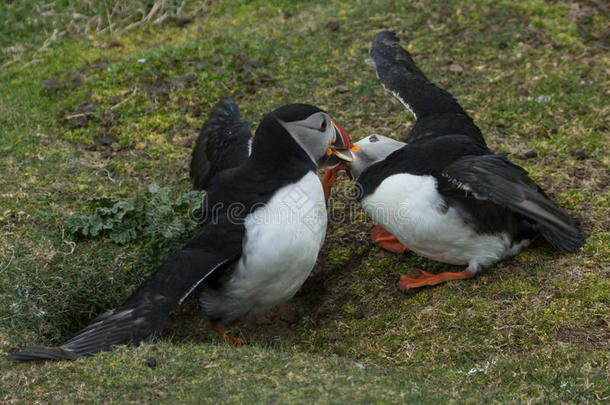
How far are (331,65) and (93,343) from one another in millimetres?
4578

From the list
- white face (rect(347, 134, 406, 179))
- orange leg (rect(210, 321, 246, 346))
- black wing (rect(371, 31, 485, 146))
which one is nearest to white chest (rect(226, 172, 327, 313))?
orange leg (rect(210, 321, 246, 346))

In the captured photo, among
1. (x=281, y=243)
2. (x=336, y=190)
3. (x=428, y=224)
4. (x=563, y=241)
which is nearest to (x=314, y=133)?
(x=281, y=243)

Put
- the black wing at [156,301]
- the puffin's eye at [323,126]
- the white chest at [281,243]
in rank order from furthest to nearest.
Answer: the puffin's eye at [323,126], the white chest at [281,243], the black wing at [156,301]

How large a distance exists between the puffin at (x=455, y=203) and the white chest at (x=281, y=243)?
0.56 meters

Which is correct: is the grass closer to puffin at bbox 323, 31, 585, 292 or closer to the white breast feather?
puffin at bbox 323, 31, 585, 292

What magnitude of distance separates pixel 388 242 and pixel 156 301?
2.04m

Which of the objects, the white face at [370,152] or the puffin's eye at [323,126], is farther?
the white face at [370,152]

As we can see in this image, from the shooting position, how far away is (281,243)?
14.0 feet

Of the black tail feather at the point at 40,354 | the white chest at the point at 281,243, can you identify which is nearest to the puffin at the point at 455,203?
the white chest at the point at 281,243

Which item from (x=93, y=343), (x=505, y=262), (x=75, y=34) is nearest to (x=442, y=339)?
(x=505, y=262)

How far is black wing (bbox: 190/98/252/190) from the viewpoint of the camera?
5.57 m

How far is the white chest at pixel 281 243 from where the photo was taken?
14.0 ft

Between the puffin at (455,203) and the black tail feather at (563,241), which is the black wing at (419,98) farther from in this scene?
the black tail feather at (563,241)

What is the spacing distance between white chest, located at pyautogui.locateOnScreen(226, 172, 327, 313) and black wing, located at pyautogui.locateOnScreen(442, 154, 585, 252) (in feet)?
2.97
